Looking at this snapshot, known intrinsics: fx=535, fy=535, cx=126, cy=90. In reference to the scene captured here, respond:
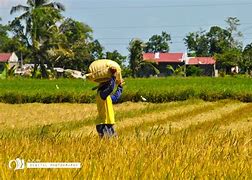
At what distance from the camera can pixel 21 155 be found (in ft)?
Result: 9.12

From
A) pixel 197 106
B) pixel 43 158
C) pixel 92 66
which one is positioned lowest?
pixel 197 106

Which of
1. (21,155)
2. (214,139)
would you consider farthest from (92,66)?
(21,155)

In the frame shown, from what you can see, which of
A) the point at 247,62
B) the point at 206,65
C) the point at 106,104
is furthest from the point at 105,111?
the point at 206,65

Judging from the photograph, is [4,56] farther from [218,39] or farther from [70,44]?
[218,39]

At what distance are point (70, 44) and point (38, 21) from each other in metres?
12.3

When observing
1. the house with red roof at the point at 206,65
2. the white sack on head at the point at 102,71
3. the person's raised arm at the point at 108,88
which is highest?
the white sack on head at the point at 102,71

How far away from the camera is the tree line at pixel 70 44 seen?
120 ft

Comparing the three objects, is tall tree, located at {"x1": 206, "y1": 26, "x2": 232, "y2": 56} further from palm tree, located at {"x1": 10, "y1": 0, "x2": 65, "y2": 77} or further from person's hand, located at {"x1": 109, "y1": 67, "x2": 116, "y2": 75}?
person's hand, located at {"x1": 109, "y1": 67, "x2": 116, "y2": 75}

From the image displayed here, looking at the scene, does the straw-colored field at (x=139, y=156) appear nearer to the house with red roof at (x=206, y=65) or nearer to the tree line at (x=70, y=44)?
the tree line at (x=70, y=44)

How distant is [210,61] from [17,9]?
1238 inches

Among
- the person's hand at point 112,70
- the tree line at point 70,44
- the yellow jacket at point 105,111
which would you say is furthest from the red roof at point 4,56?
the person's hand at point 112,70

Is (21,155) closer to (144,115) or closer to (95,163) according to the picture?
(95,163)

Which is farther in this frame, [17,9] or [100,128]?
[17,9]

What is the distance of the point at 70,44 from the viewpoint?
4800 cm
